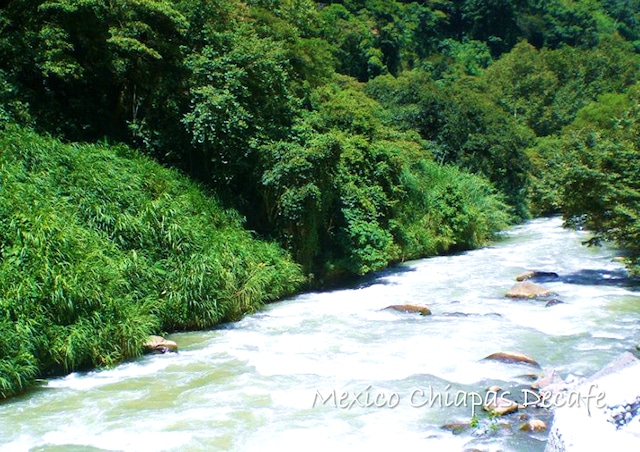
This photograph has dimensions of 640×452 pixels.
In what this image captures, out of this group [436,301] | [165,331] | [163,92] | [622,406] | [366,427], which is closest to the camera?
[622,406]

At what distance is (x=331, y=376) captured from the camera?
858 centimetres

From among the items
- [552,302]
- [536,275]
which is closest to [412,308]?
[552,302]

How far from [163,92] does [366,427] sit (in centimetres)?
1025

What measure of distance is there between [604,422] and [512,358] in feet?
17.0

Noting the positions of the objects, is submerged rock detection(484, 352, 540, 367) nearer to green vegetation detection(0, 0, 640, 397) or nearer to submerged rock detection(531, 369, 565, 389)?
submerged rock detection(531, 369, 565, 389)

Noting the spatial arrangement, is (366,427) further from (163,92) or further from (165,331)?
(163,92)

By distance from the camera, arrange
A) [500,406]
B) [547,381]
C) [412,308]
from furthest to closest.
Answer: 1. [412,308]
2. [547,381]
3. [500,406]

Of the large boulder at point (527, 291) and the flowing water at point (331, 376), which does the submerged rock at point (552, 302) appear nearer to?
the flowing water at point (331, 376)

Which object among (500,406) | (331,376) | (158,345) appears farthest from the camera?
(158,345)

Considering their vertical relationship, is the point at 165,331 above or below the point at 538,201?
below

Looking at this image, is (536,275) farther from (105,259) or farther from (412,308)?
(105,259)

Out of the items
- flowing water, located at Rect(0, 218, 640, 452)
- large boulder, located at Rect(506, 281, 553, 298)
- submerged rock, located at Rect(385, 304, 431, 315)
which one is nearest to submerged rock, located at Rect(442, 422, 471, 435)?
flowing water, located at Rect(0, 218, 640, 452)

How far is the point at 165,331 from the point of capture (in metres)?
10.8

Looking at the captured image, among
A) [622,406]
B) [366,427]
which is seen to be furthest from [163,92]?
[622,406]
